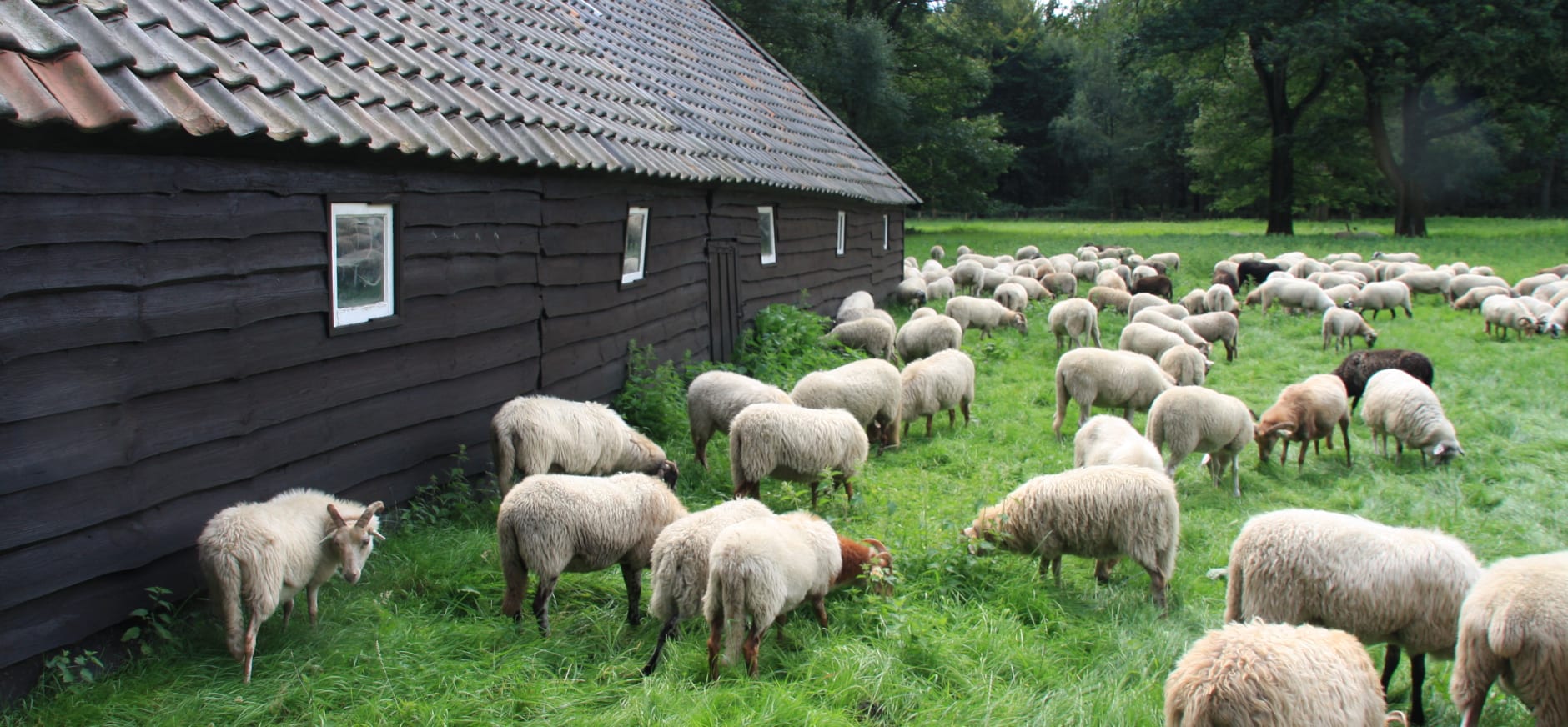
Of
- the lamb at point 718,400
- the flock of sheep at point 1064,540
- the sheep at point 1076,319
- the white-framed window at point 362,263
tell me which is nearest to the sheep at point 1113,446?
the flock of sheep at point 1064,540

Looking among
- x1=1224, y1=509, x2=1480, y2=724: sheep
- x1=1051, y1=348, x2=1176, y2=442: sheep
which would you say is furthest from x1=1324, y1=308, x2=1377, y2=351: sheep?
x1=1224, y1=509, x2=1480, y2=724: sheep

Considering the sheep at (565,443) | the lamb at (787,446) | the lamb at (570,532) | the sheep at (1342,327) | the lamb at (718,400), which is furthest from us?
the sheep at (1342,327)

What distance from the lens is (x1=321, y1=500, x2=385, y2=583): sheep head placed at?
4918 mm

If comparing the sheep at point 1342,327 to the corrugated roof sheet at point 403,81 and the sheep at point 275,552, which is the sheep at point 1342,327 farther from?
the sheep at point 275,552

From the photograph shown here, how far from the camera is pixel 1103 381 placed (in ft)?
34.0

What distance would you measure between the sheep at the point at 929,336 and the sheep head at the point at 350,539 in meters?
9.61

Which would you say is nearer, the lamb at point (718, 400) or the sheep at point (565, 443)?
the sheep at point (565, 443)

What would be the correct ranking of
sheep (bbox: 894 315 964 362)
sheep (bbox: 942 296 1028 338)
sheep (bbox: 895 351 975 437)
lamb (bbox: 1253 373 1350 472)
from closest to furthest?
lamb (bbox: 1253 373 1350 472) < sheep (bbox: 895 351 975 437) < sheep (bbox: 894 315 964 362) < sheep (bbox: 942 296 1028 338)

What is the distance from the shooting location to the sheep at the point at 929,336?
44.7ft

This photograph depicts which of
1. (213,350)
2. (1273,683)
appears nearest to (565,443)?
(213,350)

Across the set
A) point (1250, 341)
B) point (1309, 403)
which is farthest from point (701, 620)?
point (1250, 341)

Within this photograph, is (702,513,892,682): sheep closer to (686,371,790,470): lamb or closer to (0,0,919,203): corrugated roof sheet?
(0,0,919,203): corrugated roof sheet

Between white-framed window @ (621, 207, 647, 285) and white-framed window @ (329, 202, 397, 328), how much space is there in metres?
3.40

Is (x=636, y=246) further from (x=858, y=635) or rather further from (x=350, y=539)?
(x=858, y=635)
